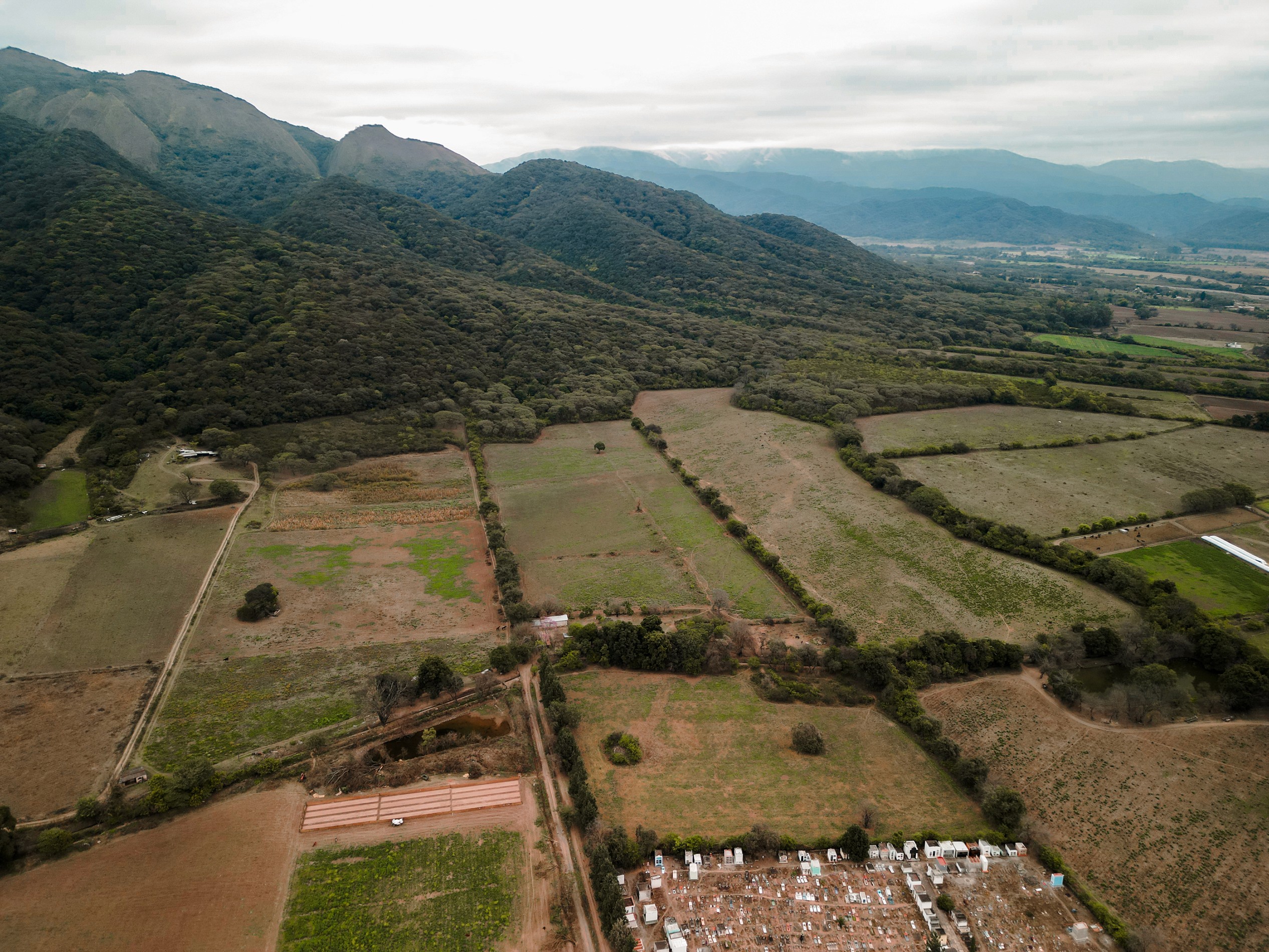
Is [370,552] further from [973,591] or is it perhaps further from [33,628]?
[973,591]

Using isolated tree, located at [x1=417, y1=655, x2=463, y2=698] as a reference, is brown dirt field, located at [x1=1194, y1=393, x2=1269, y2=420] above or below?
above

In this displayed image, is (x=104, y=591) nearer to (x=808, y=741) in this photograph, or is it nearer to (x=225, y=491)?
(x=225, y=491)

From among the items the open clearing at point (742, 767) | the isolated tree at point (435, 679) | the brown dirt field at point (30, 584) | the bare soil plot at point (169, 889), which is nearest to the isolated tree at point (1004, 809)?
the open clearing at point (742, 767)

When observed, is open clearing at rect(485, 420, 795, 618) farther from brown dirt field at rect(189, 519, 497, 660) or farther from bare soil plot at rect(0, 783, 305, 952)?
bare soil plot at rect(0, 783, 305, 952)

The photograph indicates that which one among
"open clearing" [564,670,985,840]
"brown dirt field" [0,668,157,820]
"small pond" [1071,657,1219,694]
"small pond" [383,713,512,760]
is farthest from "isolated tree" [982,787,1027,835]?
"brown dirt field" [0,668,157,820]

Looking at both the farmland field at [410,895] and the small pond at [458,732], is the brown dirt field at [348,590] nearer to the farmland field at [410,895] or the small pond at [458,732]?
the small pond at [458,732]

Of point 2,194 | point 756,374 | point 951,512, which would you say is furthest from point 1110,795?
point 2,194

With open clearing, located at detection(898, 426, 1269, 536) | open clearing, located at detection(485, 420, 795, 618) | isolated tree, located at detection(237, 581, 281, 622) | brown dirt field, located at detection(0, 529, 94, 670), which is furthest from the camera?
open clearing, located at detection(898, 426, 1269, 536)

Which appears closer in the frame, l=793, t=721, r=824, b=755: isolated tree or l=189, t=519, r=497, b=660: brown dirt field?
l=793, t=721, r=824, b=755: isolated tree
